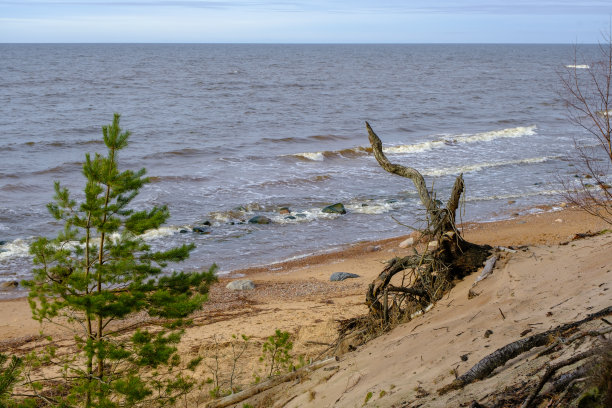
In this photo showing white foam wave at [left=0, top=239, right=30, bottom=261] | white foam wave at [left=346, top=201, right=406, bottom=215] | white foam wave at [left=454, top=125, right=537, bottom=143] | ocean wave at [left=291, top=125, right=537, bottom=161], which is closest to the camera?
white foam wave at [left=0, top=239, right=30, bottom=261]

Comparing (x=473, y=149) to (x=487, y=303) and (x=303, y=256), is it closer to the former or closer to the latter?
(x=303, y=256)

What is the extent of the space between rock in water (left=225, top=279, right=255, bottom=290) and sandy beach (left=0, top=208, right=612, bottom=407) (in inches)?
6.0

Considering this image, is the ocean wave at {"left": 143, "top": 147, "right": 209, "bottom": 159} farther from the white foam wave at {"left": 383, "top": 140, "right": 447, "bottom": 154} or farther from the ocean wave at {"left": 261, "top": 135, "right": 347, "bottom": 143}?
the white foam wave at {"left": 383, "top": 140, "right": 447, "bottom": 154}

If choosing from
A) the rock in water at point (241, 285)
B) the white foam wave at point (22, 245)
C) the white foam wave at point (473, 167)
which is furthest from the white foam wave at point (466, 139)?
the rock in water at point (241, 285)

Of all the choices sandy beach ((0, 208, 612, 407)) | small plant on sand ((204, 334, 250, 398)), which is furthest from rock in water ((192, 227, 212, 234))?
small plant on sand ((204, 334, 250, 398))

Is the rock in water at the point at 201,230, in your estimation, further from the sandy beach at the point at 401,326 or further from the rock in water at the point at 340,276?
the rock in water at the point at 340,276

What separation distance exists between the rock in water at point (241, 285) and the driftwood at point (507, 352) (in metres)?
8.55

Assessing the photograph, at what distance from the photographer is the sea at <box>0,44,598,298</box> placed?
17.7 m

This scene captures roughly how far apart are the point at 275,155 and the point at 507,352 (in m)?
23.9

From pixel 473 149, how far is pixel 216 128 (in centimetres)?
1422

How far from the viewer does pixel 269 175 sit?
24.5 metres

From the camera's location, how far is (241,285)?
42.8 feet

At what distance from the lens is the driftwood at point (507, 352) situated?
4.68m

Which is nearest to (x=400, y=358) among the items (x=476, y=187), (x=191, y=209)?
(x=191, y=209)
